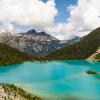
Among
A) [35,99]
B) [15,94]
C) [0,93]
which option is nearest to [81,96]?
[35,99]

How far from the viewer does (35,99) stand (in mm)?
64125

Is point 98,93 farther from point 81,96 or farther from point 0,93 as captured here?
point 0,93

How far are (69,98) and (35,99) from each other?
11.9 metres

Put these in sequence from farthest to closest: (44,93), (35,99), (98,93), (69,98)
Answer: (98,93), (44,93), (69,98), (35,99)

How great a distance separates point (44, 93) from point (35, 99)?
1186cm

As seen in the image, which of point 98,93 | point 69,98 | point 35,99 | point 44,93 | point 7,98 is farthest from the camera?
point 98,93

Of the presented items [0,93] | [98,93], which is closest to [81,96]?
[98,93]

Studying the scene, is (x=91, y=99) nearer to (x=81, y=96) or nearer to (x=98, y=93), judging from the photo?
(x=81, y=96)

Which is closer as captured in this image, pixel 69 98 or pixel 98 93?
pixel 69 98

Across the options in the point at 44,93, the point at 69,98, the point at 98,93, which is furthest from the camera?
the point at 98,93

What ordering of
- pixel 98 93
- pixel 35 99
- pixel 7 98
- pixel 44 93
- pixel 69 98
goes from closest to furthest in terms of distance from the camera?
pixel 7 98 → pixel 35 99 → pixel 69 98 → pixel 44 93 → pixel 98 93

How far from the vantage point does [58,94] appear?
249ft

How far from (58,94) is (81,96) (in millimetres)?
7763

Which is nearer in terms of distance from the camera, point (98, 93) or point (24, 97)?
point (24, 97)
